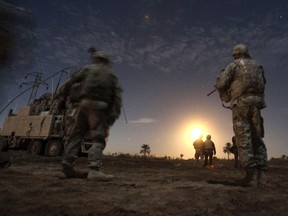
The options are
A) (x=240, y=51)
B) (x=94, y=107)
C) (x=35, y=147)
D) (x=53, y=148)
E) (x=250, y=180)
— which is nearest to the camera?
(x=250, y=180)

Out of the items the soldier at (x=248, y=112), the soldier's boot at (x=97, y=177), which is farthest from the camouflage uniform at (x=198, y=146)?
the soldier's boot at (x=97, y=177)

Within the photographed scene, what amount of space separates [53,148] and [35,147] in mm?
1386

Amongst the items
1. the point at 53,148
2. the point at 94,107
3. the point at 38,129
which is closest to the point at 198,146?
the point at 53,148

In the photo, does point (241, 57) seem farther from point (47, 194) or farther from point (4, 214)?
point (4, 214)

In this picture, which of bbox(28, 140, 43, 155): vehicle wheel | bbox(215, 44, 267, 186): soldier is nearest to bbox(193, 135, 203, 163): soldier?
bbox(28, 140, 43, 155): vehicle wheel

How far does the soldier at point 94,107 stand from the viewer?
431 cm

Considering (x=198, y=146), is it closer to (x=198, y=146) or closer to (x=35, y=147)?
(x=198, y=146)

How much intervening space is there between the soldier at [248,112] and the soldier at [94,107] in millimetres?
2032

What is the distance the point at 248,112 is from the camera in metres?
4.54

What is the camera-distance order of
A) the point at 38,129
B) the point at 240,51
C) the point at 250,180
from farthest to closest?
the point at 38,129 → the point at 240,51 → the point at 250,180

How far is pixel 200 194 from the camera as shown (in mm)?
2988

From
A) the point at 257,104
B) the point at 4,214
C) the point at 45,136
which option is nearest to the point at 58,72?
the point at 45,136

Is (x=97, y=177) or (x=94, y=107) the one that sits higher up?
(x=94, y=107)

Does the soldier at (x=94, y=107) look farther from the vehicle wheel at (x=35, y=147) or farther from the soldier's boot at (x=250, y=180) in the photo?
the vehicle wheel at (x=35, y=147)
